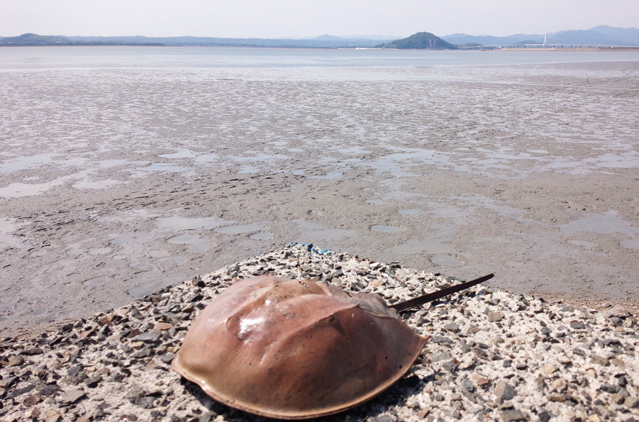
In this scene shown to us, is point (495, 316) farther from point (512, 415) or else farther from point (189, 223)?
point (189, 223)

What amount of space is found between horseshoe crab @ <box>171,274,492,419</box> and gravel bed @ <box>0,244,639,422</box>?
0.76ft

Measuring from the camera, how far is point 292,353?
9.25 ft

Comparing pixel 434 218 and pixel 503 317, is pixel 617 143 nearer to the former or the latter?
pixel 434 218

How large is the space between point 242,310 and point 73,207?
5012 millimetres

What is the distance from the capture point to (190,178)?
8.70 meters

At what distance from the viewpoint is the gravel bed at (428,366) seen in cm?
314

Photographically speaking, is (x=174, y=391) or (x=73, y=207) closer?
(x=174, y=391)

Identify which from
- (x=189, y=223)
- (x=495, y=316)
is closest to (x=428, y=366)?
(x=495, y=316)

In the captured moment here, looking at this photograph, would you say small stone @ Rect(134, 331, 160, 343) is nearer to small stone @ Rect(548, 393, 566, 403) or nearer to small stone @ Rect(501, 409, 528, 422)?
small stone @ Rect(501, 409, 528, 422)

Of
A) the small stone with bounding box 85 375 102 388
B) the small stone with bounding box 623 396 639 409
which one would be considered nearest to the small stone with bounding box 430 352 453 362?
the small stone with bounding box 623 396 639 409

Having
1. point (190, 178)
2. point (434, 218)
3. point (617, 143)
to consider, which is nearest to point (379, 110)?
point (617, 143)

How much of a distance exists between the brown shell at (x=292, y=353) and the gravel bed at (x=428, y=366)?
228 millimetres

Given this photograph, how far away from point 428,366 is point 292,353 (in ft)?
3.65

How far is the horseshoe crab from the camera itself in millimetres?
2789
